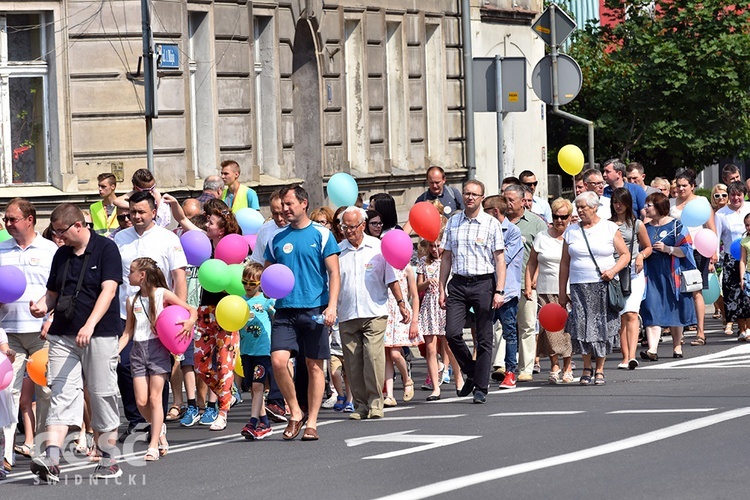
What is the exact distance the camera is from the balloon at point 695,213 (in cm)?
1859

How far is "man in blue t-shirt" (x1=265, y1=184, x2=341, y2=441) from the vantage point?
1218 centimetres

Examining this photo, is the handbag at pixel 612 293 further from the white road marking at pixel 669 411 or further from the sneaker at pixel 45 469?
the sneaker at pixel 45 469

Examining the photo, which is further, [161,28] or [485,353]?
[161,28]

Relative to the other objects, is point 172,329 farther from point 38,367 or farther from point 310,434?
point 310,434

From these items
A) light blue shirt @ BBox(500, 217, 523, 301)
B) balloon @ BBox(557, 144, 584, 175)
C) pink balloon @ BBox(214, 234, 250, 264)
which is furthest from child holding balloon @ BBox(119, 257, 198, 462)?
balloon @ BBox(557, 144, 584, 175)

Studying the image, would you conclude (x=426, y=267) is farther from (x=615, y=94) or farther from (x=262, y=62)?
(x=615, y=94)

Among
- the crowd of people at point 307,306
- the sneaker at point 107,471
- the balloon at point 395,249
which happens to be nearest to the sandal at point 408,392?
the crowd of people at point 307,306

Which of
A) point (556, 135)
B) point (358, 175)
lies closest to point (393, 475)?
point (358, 175)

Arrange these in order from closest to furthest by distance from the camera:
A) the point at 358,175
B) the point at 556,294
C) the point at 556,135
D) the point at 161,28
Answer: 1. the point at 556,294
2. the point at 161,28
3. the point at 358,175
4. the point at 556,135

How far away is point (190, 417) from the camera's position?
1362 cm

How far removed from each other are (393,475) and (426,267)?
5.22 meters

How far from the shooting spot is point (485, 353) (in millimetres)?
13891

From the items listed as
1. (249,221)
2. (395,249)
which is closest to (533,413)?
(395,249)

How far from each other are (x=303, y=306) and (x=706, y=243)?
7.42 metres
